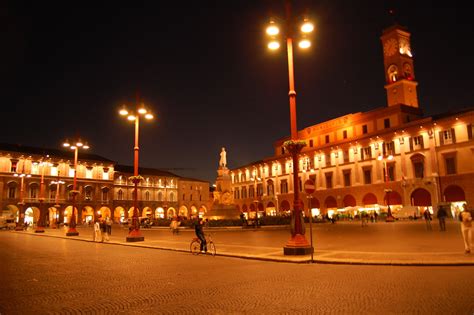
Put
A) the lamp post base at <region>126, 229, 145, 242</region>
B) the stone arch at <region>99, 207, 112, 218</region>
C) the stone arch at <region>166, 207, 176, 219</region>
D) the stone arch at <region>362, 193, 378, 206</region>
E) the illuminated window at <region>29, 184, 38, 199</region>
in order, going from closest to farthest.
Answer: the lamp post base at <region>126, 229, 145, 242</region>
the stone arch at <region>362, 193, 378, 206</region>
the illuminated window at <region>29, 184, 38, 199</region>
the stone arch at <region>99, 207, 112, 218</region>
the stone arch at <region>166, 207, 176, 219</region>

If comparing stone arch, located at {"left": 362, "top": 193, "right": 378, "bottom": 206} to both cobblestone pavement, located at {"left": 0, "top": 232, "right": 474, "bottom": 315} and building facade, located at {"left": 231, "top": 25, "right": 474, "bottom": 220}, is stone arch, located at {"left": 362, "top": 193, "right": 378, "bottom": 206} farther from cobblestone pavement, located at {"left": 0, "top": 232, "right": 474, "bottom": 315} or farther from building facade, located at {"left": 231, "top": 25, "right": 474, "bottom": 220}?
cobblestone pavement, located at {"left": 0, "top": 232, "right": 474, "bottom": 315}

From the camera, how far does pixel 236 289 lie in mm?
8047

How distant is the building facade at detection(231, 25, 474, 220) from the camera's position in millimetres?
47875

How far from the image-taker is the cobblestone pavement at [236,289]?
20.9 ft

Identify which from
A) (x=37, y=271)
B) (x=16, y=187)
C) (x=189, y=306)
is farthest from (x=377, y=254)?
(x=16, y=187)

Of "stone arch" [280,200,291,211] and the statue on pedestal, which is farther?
"stone arch" [280,200,291,211]

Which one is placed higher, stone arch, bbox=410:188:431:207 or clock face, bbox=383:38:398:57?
clock face, bbox=383:38:398:57

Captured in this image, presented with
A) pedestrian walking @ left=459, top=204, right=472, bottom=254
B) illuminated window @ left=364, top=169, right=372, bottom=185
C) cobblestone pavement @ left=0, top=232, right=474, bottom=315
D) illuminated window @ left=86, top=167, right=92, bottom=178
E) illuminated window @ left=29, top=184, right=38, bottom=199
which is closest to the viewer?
cobblestone pavement @ left=0, top=232, right=474, bottom=315

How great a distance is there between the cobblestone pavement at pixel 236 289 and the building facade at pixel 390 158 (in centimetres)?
3705

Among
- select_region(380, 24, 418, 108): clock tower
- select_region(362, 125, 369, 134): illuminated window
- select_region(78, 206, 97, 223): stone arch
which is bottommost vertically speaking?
select_region(78, 206, 97, 223): stone arch

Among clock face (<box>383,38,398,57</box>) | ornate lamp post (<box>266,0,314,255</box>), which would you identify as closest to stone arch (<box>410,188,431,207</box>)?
clock face (<box>383,38,398,57</box>)

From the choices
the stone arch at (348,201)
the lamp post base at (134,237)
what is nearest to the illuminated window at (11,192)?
the lamp post base at (134,237)

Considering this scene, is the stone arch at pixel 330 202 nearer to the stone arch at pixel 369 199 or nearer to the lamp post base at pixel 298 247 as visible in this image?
the stone arch at pixel 369 199

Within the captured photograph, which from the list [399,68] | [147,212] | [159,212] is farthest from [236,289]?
[159,212]
